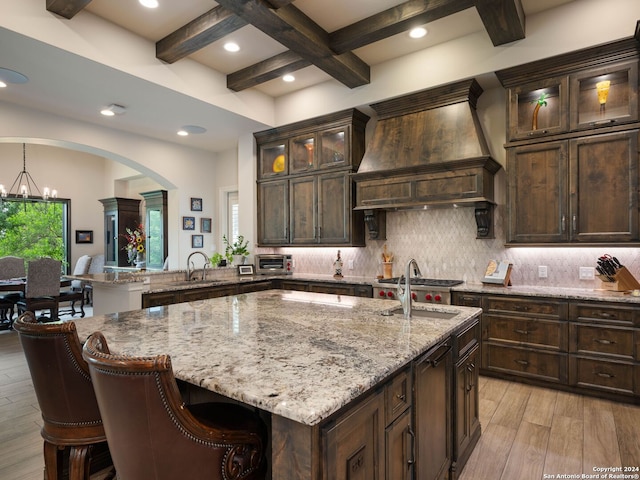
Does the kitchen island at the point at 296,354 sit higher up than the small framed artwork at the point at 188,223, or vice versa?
the small framed artwork at the point at 188,223

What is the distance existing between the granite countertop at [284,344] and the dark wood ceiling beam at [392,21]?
2510mm

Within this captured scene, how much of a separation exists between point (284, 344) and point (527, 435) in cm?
209

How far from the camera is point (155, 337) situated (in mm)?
1802

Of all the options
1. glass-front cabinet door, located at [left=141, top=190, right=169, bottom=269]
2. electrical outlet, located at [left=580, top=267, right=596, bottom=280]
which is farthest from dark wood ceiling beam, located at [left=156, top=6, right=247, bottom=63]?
glass-front cabinet door, located at [left=141, top=190, right=169, bottom=269]

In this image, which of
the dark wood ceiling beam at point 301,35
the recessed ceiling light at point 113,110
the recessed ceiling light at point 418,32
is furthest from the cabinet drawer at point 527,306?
the recessed ceiling light at point 113,110

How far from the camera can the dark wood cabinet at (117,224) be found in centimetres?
870

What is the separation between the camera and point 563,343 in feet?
10.8

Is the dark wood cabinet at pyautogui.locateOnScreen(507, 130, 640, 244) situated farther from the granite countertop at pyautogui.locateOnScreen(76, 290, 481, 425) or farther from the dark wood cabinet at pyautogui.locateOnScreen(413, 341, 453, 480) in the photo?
the dark wood cabinet at pyautogui.locateOnScreen(413, 341, 453, 480)

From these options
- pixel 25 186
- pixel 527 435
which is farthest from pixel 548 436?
pixel 25 186

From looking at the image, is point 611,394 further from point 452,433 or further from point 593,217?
point 452,433

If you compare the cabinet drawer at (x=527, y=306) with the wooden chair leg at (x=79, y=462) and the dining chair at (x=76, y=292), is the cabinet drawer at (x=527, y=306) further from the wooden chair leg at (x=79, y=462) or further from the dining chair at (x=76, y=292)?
the dining chair at (x=76, y=292)

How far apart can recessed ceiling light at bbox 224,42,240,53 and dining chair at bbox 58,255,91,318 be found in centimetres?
494

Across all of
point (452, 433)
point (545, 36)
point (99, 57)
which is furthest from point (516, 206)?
point (99, 57)

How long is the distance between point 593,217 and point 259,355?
133 inches
